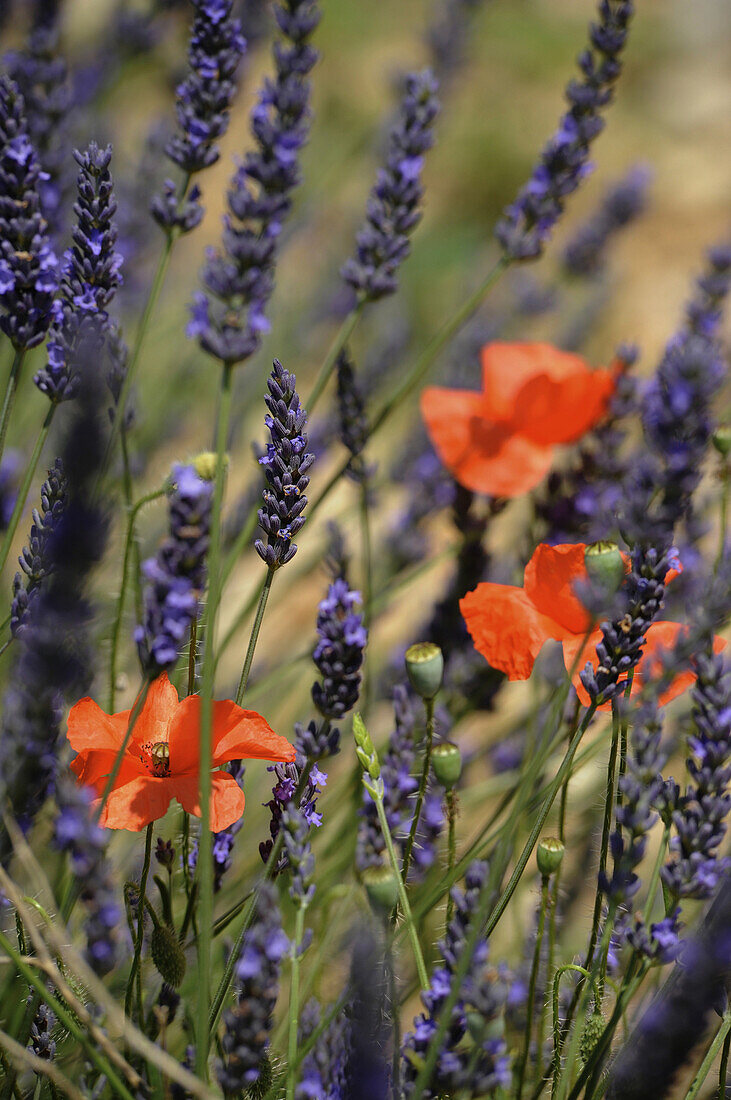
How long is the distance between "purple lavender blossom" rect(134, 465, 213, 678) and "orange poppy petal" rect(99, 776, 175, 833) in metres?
0.19

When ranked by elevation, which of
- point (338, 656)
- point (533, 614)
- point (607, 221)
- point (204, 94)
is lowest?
point (338, 656)

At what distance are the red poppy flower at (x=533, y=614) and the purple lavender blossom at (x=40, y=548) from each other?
0.32m

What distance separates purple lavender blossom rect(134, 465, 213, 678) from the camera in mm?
501

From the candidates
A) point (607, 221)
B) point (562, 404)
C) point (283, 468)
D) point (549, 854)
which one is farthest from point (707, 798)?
point (607, 221)

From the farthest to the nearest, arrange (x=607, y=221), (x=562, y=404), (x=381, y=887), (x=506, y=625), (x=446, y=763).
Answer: (x=607, y=221) → (x=562, y=404) → (x=506, y=625) → (x=446, y=763) → (x=381, y=887)

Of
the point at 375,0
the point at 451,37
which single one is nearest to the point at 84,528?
the point at 451,37

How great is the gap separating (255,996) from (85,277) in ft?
1.77

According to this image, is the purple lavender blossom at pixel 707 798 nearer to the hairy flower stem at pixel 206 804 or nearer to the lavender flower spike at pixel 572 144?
the hairy flower stem at pixel 206 804

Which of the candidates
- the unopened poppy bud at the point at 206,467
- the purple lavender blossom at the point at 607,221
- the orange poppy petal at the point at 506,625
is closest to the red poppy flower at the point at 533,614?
the orange poppy petal at the point at 506,625

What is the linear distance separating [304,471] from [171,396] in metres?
1.37

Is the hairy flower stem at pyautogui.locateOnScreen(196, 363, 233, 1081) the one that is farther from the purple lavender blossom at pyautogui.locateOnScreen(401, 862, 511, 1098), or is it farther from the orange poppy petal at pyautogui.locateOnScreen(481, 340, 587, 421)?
the orange poppy petal at pyautogui.locateOnScreen(481, 340, 587, 421)

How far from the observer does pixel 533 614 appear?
794 mm

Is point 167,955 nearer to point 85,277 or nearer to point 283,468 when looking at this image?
point 283,468

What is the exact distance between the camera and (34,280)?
2.59 ft
